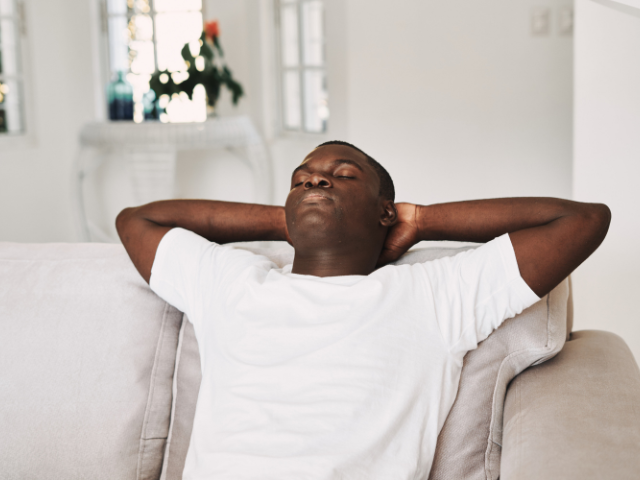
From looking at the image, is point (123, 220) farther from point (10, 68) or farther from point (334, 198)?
point (10, 68)

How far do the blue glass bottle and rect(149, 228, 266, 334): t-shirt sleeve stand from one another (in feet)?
11.3

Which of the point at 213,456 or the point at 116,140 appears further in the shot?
the point at 116,140

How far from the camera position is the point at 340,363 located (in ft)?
3.47

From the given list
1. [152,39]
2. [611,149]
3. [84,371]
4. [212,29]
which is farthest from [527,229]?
[152,39]

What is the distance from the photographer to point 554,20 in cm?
268

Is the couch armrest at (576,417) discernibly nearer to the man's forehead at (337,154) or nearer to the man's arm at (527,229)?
the man's arm at (527,229)

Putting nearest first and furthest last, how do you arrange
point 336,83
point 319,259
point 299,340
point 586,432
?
point 586,432 < point 299,340 < point 319,259 < point 336,83

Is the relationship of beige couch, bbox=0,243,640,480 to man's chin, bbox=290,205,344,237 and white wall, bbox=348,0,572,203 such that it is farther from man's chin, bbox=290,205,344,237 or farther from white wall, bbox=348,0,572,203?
white wall, bbox=348,0,572,203

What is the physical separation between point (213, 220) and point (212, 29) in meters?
2.80

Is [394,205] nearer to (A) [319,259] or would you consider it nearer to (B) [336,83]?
(A) [319,259]

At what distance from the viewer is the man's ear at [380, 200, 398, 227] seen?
129 cm

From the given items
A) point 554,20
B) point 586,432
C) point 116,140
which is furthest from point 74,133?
point 586,432

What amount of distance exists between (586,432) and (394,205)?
0.57m

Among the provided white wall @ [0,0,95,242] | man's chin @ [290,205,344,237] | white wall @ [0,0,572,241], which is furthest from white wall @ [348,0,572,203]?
white wall @ [0,0,95,242]
